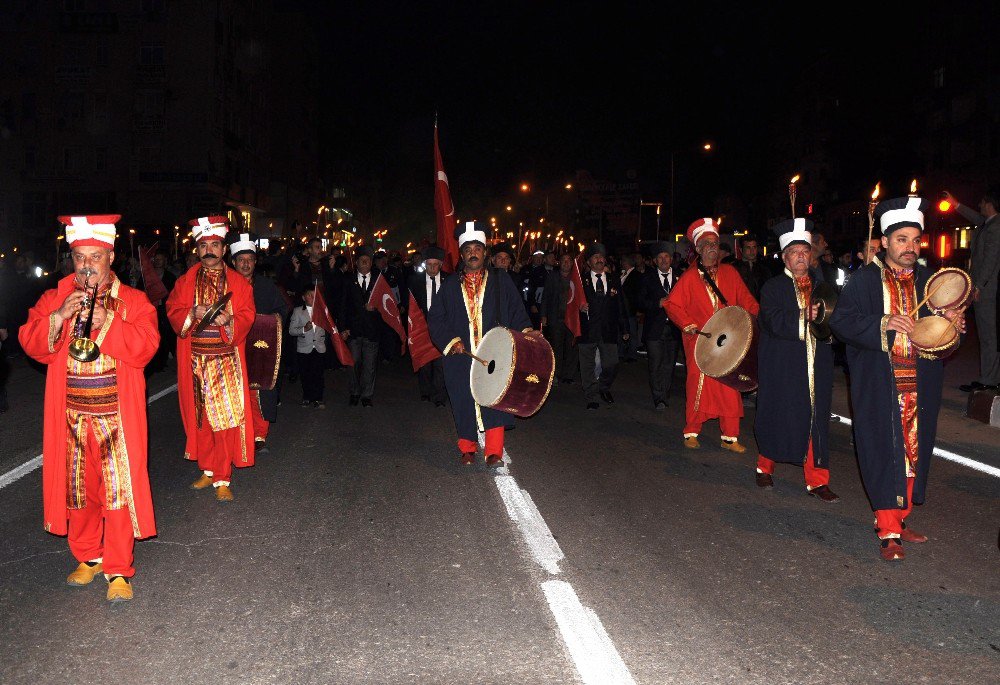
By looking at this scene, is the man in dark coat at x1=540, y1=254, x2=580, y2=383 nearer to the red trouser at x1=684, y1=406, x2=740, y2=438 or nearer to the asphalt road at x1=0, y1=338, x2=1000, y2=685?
the red trouser at x1=684, y1=406, x2=740, y2=438

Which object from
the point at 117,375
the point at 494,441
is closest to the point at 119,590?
the point at 117,375

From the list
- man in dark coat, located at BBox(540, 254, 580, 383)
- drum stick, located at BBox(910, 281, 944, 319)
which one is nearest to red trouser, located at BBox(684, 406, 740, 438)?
drum stick, located at BBox(910, 281, 944, 319)

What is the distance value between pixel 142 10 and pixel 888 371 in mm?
52733

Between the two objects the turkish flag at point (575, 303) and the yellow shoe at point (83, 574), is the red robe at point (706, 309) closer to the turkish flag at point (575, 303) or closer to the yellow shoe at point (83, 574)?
the turkish flag at point (575, 303)

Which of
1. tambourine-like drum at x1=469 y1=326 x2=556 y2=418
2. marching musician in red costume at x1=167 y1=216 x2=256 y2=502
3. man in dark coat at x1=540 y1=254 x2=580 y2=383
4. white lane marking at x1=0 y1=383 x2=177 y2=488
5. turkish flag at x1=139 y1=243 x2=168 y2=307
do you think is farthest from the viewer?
man in dark coat at x1=540 y1=254 x2=580 y2=383

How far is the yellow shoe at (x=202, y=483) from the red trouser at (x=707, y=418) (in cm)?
440

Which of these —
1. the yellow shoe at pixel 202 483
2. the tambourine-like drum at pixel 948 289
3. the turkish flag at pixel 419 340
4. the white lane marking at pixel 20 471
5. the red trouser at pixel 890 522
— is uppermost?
the tambourine-like drum at pixel 948 289

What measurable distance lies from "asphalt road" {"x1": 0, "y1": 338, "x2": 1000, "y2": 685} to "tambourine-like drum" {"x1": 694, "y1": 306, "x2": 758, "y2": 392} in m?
0.76

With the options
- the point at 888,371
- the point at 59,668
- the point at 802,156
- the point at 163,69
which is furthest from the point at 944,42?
the point at 59,668

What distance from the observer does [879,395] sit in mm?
5680

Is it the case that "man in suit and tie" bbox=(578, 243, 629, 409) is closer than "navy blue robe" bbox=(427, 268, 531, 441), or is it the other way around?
"navy blue robe" bbox=(427, 268, 531, 441)

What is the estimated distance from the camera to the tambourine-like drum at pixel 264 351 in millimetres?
8484

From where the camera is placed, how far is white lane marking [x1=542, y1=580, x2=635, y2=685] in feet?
12.9

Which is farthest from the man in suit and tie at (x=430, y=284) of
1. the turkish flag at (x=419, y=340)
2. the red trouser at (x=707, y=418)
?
the red trouser at (x=707, y=418)
